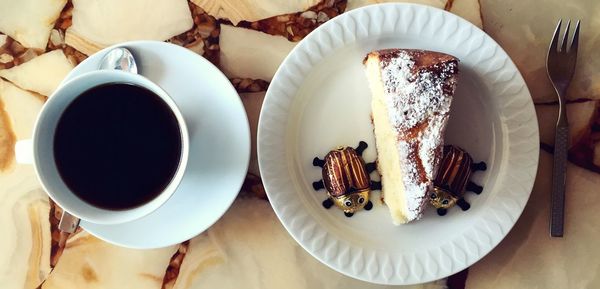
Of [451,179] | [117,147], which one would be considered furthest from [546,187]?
[117,147]

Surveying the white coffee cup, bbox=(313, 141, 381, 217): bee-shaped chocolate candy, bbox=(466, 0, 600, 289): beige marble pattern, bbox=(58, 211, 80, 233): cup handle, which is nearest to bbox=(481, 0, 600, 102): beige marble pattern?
bbox=(466, 0, 600, 289): beige marble pattern

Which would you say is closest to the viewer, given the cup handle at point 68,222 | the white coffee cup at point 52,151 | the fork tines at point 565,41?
the white coffee cup at point 52,151

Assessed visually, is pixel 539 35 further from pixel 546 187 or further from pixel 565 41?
pixel 546 187

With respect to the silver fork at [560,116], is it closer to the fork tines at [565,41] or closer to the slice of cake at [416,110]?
the fork tines at [565,41]

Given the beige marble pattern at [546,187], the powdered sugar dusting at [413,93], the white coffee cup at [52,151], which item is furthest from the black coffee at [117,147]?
the beige marble pattern at [546,187]

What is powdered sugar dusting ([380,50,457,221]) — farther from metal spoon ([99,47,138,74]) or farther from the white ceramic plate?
metal spoon ([99,47,138,74])
